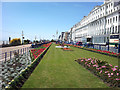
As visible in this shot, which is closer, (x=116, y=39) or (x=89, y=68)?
(x=89, y=68)

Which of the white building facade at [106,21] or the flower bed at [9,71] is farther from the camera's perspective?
the white building facade at [106,21]

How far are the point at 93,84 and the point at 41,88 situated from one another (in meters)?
2.85

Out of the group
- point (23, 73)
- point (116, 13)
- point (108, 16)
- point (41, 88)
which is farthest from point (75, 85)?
point (108, 16)

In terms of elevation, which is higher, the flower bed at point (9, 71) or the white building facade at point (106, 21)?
the white building facade at point (106, 21)

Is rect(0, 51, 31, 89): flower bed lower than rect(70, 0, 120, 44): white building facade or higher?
lower

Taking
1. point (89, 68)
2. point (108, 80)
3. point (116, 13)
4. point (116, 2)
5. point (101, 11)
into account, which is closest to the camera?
point (108, 80)

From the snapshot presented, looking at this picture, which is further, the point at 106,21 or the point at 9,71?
the point at 106,21

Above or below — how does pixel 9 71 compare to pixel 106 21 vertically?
below

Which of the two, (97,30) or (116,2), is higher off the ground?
(116,2)

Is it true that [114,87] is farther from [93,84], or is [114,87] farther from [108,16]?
[108,16]

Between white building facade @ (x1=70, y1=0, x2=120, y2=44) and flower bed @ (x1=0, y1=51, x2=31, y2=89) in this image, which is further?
white building facade @ (x1=70, y1=0, x2=120, y2=44)

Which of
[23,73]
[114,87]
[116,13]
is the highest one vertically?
[116,13]

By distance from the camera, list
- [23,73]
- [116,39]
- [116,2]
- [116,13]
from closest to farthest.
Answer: [23,73] < [116,39] < [116,13] < [116,2]

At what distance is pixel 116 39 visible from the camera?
106 ft
